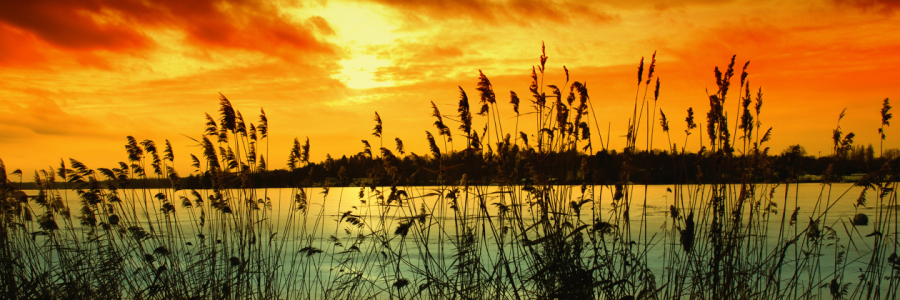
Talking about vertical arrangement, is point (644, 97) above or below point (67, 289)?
above

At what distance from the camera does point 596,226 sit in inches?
129

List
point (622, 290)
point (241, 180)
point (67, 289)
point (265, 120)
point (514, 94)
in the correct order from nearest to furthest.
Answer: point (622, 290), point (514, 94), point (67, 289), point (265, 120), point (241, 180)

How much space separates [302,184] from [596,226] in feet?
10.4

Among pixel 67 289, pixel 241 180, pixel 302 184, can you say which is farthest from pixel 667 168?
pixel 67 289

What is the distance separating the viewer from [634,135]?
377 centimetres

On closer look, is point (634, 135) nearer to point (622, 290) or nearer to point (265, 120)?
point (622, 290)

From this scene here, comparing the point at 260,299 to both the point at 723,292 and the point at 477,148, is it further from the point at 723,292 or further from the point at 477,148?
the point at 723,292

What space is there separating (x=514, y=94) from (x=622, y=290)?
144 cm

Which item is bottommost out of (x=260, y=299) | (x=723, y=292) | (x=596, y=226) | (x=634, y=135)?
(x=260, y=299)

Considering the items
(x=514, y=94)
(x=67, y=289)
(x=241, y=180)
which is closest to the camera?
(x=514, y=94)

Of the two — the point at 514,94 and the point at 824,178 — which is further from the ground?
the point at 514,94

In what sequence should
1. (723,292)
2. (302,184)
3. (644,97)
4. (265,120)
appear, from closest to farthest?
(723,292) < (644,97) < (265,120) < (302,184)

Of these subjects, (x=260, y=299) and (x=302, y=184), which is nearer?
(x=260, y=299)

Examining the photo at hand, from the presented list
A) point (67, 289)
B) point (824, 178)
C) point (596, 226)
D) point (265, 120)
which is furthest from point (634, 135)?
point (67, 289)
